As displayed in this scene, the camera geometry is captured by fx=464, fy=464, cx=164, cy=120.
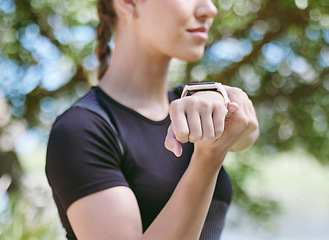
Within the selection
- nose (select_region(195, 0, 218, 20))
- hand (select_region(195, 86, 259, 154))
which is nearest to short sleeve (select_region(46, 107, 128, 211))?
hand (select_region(195, 86, 259, 154))

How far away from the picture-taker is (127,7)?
142 centimetres

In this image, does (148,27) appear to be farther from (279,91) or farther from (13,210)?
(279,91)

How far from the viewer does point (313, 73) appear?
Result: 3273 millimetres

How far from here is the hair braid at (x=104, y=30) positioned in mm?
1541

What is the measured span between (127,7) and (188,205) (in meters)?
0.68

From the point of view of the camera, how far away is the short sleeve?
1.15m

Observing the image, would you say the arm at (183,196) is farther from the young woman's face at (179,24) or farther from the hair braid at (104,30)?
the hair braid at (104,30)

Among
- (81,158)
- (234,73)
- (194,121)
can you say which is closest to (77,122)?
(81,158)

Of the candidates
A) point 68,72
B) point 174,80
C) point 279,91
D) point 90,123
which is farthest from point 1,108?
point 90,123

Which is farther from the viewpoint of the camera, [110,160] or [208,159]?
[110,160]

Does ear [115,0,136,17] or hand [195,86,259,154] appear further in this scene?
ear [115,0,136,17]

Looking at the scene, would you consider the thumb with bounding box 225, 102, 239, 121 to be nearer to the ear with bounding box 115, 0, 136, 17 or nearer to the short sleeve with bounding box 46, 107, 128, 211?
the short sleeve with bounding box 46, 107, 128, 211

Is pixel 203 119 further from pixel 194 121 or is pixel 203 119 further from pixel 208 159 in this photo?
pixel 208 159

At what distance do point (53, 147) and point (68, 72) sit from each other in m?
2.23
